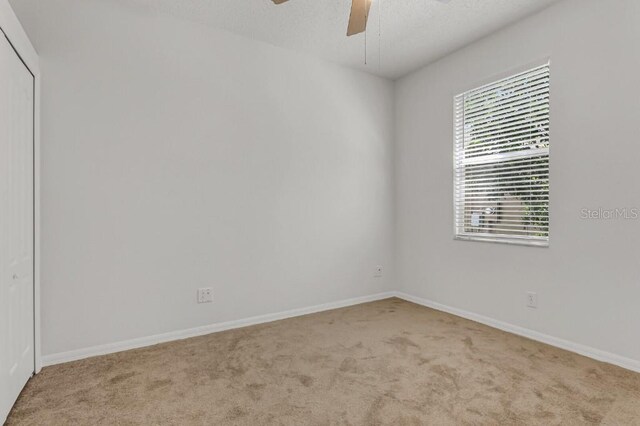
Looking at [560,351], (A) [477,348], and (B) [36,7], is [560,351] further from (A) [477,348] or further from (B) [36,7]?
(B) [36,7]

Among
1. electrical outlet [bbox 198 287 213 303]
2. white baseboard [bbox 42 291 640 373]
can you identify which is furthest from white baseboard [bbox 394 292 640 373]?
electrical outlet [bbox 198 287 213 303]

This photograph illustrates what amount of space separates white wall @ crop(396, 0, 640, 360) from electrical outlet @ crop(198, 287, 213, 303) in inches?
94.1

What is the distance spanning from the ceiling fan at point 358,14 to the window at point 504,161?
172 cm

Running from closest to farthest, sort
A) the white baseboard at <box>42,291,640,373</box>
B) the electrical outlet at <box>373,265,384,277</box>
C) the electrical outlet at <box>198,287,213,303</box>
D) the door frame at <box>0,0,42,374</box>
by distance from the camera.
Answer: the door frame at <box>0,0,42,374</box>, the white baseboard at <box>42,291,640,373</box>, the electrical outlet at <box>198,287,213,303</box>, the electrical outlet at <box>373,265,384,277</box>

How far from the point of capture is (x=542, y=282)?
2811mm

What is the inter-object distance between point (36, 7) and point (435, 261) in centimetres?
400

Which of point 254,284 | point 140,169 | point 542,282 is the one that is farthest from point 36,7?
point 542,282

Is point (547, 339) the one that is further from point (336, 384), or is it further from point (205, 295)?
point (205, 295)

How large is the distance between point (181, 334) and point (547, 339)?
2.97m

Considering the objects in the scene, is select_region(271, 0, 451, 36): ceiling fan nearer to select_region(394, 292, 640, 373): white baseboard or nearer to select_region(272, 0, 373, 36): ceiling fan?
select_region(272, 0, 373, 36): ceiling fan

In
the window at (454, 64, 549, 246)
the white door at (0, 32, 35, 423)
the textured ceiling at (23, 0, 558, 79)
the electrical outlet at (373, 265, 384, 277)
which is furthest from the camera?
the electrical outlet at (373, 265, 384, 277)

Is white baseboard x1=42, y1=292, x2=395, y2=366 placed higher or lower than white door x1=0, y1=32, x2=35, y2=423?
lower

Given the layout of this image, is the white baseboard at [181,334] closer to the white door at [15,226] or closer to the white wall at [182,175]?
the white wall at [182,175]

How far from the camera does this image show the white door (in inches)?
68.6
